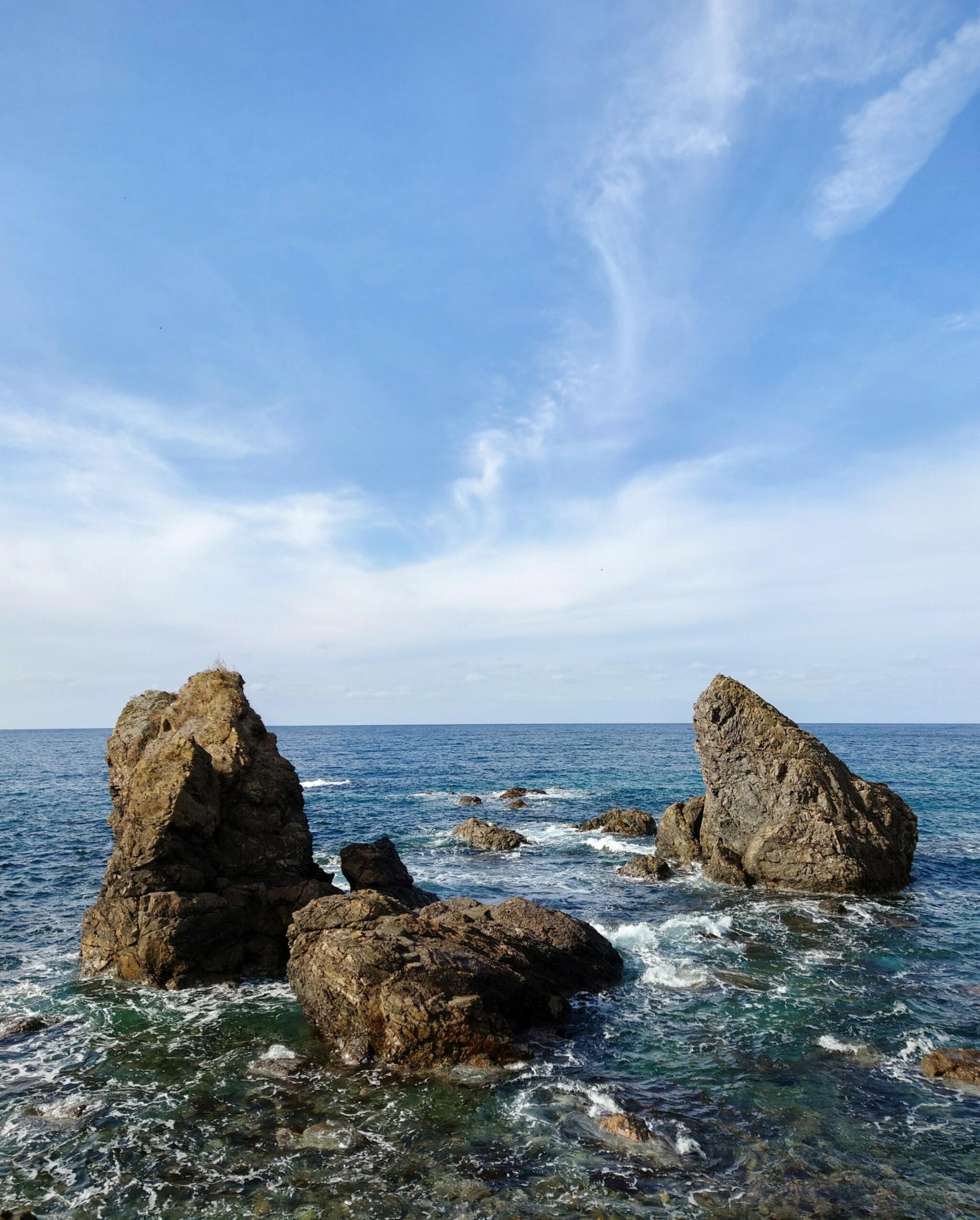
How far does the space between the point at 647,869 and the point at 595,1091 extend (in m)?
19.8

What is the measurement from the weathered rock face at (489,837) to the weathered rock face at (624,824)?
5.54 meters

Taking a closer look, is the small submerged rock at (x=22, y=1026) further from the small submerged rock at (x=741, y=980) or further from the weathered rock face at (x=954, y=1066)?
the weathered rock face at (x=954, y=1066)

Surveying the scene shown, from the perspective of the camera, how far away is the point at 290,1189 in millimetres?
11297

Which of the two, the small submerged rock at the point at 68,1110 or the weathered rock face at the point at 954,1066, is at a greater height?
the small submerged rock at the point at 68,1110

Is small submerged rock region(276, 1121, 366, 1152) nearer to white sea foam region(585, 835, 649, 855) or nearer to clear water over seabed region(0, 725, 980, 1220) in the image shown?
clear water over seabed region(0, 725, 980, 1220)

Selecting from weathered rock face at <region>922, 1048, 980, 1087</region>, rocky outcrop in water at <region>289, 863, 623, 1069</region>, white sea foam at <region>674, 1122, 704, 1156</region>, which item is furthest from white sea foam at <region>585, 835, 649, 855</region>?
white sea foam at <region>674, 1122, 704, 1156</region>

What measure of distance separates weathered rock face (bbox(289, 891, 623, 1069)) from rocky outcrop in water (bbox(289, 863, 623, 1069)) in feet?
0.08

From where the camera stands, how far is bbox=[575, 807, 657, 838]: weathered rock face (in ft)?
147

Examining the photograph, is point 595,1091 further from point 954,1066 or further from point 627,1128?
point 954,1066

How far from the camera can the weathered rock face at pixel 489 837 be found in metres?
41.2

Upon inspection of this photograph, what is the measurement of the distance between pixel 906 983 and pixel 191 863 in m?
21.0

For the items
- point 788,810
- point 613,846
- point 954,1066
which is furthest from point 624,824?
point 954,1066

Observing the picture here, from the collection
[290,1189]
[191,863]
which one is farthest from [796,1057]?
[191,863]

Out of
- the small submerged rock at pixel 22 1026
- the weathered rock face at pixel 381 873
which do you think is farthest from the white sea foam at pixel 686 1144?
the small submerged rock at pixel 22 1026
